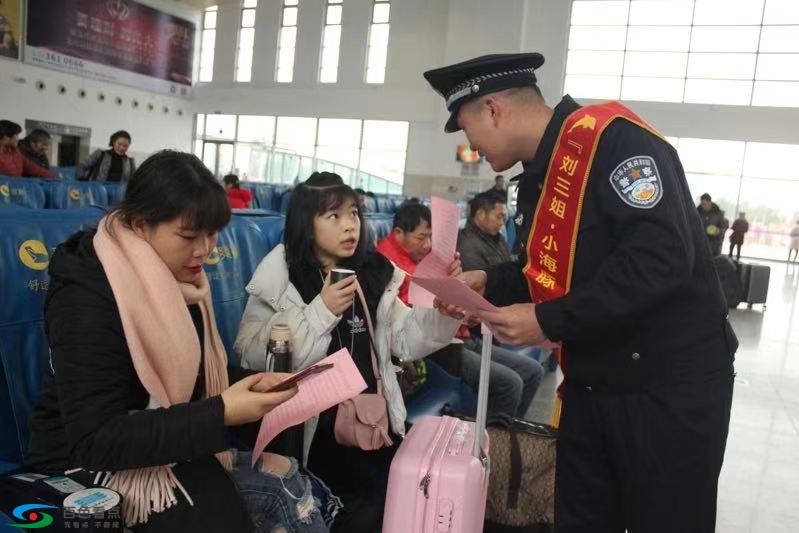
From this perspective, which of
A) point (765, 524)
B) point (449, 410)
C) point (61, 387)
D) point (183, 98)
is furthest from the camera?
point (183, 98)

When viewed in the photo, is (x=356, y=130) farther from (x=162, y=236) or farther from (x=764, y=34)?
(x=162, y=236)

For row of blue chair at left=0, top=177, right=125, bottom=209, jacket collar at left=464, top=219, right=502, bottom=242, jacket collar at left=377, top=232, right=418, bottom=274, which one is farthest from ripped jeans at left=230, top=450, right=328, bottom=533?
row of blue chair at left=0, top=177, right=125, bottom=209

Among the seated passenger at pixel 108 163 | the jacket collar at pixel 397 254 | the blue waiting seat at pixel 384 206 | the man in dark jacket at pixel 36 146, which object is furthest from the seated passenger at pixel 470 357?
the blue waiting seat at pixel 384 206

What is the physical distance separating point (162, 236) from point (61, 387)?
366 mm

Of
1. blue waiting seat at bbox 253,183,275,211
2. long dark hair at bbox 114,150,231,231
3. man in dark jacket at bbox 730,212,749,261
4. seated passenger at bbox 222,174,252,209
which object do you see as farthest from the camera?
man in dark jacket at bbox 730,212,749,261

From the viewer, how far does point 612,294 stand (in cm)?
130

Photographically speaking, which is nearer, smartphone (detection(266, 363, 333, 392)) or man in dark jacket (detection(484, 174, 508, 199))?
smartphone (detection(266, 363, 333, 392))

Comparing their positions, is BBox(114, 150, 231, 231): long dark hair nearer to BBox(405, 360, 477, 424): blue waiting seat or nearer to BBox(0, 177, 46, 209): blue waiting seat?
BBox(405, 360, 477, 424): blue waiting seat

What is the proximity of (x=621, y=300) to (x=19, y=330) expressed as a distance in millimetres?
1417

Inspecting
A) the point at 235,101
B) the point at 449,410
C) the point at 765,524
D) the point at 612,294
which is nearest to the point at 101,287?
the point at 612,294

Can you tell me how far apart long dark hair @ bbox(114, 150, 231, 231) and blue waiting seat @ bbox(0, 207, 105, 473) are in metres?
0.28

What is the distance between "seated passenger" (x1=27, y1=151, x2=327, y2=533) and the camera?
1.23 meters

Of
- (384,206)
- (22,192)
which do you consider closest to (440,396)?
(22,192)

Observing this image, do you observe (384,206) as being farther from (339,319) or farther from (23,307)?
(23,307)
